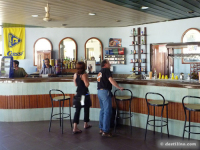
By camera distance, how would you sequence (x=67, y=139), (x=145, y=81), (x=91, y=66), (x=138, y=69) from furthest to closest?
(x=91, y=66) → (x=138, y=69) → (x=145, y=81) → (x=67, y=139)

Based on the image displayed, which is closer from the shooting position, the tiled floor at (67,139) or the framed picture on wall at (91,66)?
the tiled floor at (67,139)

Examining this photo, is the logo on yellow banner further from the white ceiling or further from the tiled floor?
the tiled floor

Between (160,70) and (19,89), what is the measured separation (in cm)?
506

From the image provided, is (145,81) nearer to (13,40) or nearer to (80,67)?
(80,67)

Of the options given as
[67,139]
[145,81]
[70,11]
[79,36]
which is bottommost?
[67,139]

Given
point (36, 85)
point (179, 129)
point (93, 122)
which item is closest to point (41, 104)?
point (36, 85)

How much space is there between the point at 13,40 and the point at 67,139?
236 inches

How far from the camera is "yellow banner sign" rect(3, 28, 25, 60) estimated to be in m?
8.46

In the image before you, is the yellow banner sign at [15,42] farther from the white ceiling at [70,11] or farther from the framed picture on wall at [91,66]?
the framed picture on wall at [91,66]

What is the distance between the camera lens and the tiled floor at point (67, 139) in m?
3.59

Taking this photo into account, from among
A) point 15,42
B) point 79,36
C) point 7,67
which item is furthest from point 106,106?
point 15,42

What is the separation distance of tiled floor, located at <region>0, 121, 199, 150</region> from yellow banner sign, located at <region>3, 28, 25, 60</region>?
174 inches

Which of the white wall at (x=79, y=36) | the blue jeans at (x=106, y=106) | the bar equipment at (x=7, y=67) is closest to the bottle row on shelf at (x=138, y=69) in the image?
the white wall at (x=79, y=36)

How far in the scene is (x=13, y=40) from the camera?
8.49 m
